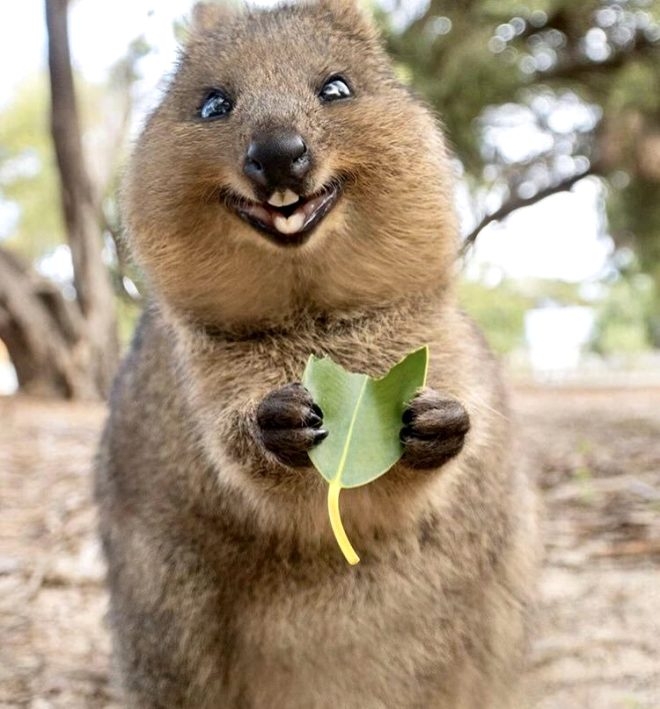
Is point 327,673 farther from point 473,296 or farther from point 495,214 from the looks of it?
point 473,296

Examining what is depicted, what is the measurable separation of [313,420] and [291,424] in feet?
0.18

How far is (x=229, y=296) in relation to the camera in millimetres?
2734

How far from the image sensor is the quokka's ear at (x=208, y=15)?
3.45 meters

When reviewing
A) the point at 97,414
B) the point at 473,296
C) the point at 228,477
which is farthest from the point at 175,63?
the point at 473,296

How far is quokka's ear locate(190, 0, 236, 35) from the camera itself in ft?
11.3

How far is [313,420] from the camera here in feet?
7.68

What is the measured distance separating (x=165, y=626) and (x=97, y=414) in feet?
22.6

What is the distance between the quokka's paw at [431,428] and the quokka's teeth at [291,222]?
526 millimetres

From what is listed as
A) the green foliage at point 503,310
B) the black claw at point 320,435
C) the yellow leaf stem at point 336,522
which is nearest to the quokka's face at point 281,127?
the black claw at point 320,435

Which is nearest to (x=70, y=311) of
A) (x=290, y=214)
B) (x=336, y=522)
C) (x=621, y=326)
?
(x=290, y=214)

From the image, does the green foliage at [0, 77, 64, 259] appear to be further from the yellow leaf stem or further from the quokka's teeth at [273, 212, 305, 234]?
the yellow leaf stem

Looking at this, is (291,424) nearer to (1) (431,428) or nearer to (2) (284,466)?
(2) (284,466)

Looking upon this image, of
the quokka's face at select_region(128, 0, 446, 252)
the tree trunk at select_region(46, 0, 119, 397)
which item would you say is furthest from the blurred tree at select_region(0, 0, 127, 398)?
the quokka's face at select_region(128, 0, 446, 252)

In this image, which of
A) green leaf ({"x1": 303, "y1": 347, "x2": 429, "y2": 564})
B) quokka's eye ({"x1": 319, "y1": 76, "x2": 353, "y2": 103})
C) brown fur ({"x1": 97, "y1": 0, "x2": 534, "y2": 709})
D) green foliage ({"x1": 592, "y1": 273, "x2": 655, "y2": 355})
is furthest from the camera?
green foliage ({"x1": 592, "y1": 273, "x2": 655, "y2": 355})
